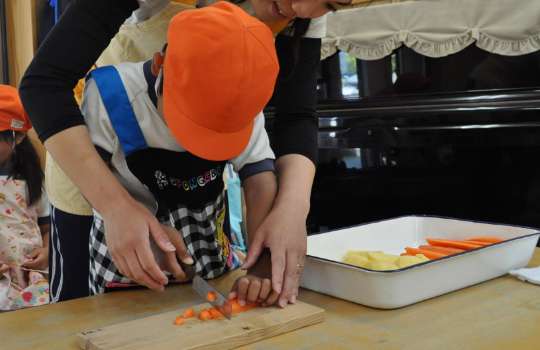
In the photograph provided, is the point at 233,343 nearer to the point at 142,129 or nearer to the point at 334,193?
the point at 142,129

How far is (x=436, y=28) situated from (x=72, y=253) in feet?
4.83

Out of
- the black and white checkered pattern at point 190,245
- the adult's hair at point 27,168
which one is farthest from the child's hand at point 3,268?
the black and white checkered pattern at point 190,245

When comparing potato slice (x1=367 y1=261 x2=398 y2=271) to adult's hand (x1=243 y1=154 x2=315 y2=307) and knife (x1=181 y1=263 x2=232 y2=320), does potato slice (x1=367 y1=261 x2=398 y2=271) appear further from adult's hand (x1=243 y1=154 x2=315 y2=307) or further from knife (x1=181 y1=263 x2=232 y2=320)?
knife (x1=181 y1=263 x2=232 y2=320)

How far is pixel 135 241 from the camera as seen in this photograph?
0.77 meters

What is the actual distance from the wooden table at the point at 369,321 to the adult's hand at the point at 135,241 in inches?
3.2

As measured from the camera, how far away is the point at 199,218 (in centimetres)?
98

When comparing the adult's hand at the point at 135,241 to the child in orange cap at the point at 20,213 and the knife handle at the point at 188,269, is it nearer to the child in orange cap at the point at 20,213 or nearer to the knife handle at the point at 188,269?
the knife handle at the point at 188,269

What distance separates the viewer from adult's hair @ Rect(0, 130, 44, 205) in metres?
2.08

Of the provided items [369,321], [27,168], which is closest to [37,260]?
[27,168]

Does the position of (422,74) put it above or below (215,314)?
above

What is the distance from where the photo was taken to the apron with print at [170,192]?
34.8 inches

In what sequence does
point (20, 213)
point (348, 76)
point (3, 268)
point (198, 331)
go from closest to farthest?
point (198, 331)
point (3, 268)
point (20, 213)
point (348, 76)

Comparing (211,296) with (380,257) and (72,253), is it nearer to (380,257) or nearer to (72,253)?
(380,257)

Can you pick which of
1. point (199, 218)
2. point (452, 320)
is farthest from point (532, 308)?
point (199, 218)
